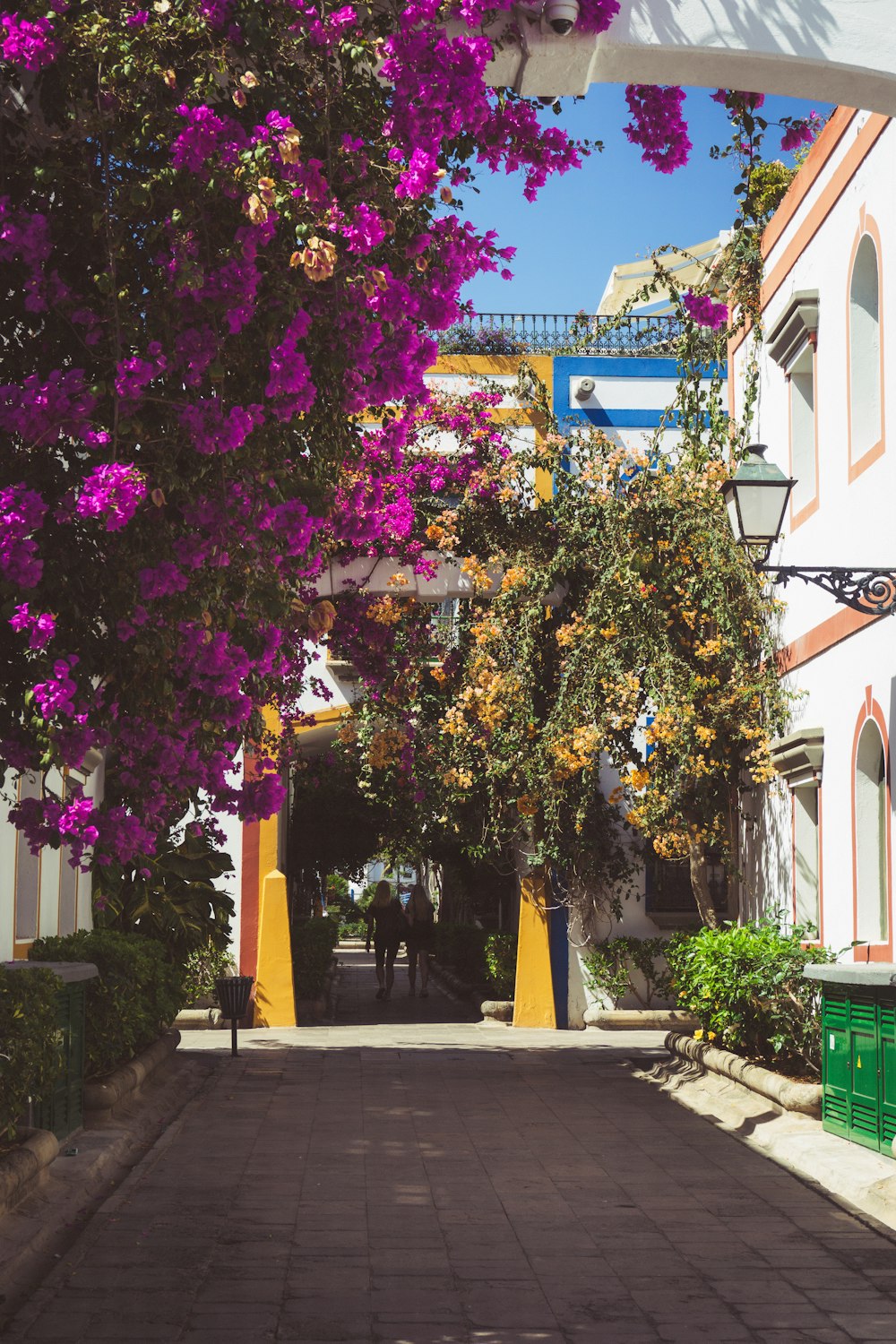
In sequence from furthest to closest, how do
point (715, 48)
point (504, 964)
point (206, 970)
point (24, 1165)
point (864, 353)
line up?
1. point (504, 964)
2. point (206, 970)
3. point (864, 353)
4. point (24, 1165)
5. point (715, 48)

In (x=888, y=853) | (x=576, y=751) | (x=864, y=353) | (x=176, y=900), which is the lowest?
(x=176, y=900)

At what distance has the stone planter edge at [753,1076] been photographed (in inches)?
403

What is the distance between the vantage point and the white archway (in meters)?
6.02

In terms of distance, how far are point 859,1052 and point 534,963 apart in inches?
360

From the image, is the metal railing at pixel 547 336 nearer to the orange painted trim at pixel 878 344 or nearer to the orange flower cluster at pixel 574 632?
the orange flower cluster at pixel 574 632

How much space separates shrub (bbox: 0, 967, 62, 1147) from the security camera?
194 inches

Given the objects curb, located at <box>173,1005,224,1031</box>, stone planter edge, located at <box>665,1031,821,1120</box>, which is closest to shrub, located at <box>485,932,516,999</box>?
curb, located at <box>173,1005,224,1031</box>

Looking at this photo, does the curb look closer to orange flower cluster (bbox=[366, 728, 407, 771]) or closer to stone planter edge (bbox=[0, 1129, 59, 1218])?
orange flower cluster (bbox=[366, 728, 407, 771])

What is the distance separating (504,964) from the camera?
64.3 feet

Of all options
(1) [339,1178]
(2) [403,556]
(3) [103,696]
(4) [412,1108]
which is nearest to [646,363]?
(2) [403,556]

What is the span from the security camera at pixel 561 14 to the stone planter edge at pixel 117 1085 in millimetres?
7504

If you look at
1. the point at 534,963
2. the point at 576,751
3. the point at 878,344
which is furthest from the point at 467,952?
the point at 878,344

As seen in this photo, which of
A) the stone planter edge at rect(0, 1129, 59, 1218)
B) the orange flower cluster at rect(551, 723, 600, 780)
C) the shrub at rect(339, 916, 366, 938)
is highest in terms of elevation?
the orange flower cluster at rect(551, 723, 600, 780)

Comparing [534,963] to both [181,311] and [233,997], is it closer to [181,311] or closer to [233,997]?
[233,997]
